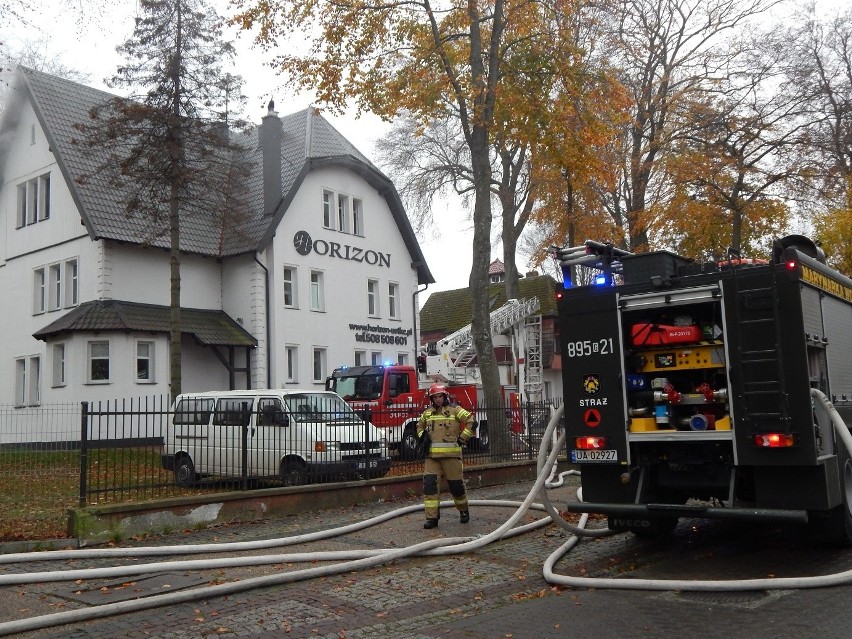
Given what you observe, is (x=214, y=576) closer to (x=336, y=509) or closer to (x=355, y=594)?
(x=355, y=594)

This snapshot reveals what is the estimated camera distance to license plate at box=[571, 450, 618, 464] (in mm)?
8633

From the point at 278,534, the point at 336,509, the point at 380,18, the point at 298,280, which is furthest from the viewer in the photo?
the point at 298,280

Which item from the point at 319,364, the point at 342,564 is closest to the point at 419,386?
the point at 319,364

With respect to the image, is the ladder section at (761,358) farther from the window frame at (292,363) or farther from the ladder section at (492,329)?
the window frame at (292,363)

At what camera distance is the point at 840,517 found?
328 inches

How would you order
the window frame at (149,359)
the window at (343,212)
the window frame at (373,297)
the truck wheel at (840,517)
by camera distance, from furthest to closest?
→ the window frame at (373,297), the window at (343,212), the window frame at (149,359), the truck wheel at (840,517)

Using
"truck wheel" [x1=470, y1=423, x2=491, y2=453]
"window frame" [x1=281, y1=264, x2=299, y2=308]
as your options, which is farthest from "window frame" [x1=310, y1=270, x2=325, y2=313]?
"truck wheel" [x1=470, y1=423, x2=491, y2=453]

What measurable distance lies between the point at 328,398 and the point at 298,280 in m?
16.0

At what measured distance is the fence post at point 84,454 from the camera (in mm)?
10359

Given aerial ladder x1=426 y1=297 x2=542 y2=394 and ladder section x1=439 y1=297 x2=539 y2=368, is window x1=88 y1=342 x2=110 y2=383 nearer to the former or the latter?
aerial ladder x1=426 y1=297 x2=542 y2=394

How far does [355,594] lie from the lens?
297 inches

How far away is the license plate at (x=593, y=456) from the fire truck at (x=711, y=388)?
1cm

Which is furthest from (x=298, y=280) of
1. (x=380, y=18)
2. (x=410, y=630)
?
(x=410, y=630)

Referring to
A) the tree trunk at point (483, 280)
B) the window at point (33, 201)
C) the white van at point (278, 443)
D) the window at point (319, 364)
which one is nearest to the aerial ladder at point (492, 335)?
the window at point (319, 364)
